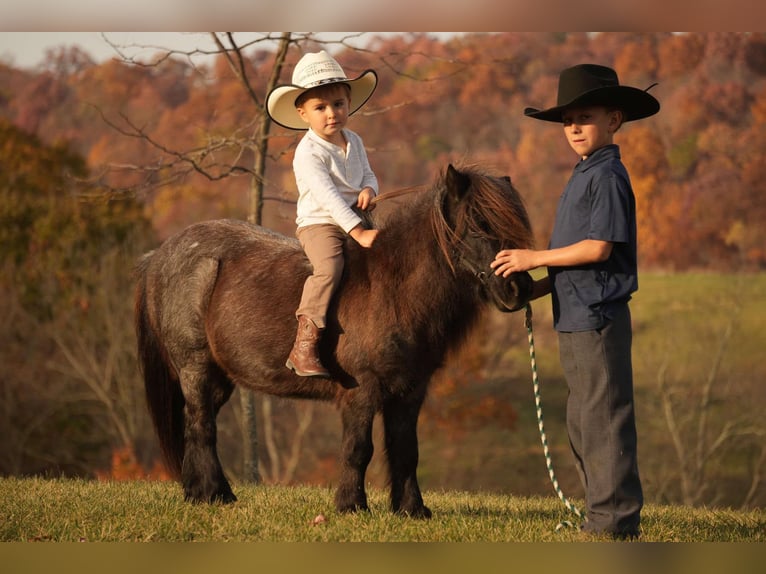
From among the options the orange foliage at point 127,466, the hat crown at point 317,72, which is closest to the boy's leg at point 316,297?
the hat crown at point 317,72

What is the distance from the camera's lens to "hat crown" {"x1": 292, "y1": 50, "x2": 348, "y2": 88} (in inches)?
219

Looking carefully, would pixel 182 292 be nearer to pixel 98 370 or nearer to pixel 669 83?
pixel 98 370

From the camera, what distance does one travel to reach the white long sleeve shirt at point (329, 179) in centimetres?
550

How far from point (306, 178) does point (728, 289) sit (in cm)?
2853

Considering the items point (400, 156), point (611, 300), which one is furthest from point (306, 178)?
point (400, 156)

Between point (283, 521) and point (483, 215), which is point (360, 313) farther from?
point (283, 521)

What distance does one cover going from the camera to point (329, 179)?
5.57 m

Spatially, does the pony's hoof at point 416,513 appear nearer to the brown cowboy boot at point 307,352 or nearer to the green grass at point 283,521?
the green grass at point 283,521

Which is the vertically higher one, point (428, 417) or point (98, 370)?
point (98, 370)

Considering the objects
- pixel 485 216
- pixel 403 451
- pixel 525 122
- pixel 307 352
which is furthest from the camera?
pixel 525 122

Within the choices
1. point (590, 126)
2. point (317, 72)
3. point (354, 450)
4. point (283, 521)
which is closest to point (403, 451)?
point (354, 450)

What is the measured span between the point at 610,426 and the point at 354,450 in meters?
1.66

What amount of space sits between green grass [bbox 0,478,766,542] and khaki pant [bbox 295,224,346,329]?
1.29m

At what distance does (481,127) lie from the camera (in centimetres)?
3206
